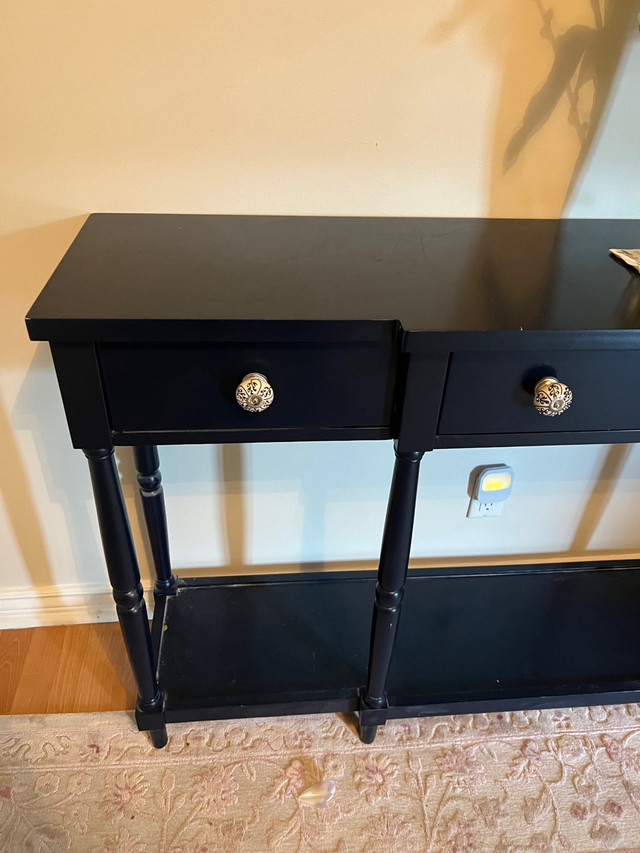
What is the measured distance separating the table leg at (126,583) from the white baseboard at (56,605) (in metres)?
0.31

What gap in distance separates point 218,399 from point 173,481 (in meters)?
0.50

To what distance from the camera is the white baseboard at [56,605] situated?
1.36 meters

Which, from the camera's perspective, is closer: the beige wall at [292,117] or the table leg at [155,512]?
the beige wall at [292,117]

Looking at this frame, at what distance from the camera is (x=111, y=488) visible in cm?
86

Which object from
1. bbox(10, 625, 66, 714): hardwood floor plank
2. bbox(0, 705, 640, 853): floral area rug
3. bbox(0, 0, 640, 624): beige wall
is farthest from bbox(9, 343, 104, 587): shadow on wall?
bbox(0, 705, 640, 853): floral area rug

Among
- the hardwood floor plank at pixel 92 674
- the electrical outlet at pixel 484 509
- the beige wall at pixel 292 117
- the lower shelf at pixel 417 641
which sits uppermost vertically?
the beige wall at pixel 292 117

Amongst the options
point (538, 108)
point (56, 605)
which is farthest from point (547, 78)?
point (56, 605)

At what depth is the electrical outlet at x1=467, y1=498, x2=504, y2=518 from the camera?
1.32 meters

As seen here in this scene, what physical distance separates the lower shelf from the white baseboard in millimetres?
185

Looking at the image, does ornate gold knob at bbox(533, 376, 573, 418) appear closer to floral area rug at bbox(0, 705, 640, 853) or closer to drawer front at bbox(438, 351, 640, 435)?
drawer front at bbox(438, 351, 640, 435)

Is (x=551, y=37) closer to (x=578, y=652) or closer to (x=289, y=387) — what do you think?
(x=289, y=387)

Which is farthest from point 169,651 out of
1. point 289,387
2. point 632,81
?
point 632,81

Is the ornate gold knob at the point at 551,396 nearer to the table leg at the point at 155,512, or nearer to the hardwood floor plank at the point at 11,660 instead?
the table leg at the point at 155,512

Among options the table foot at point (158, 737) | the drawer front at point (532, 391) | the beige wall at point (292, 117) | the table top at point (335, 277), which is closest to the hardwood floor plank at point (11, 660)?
the table foot at point (158, 737)
